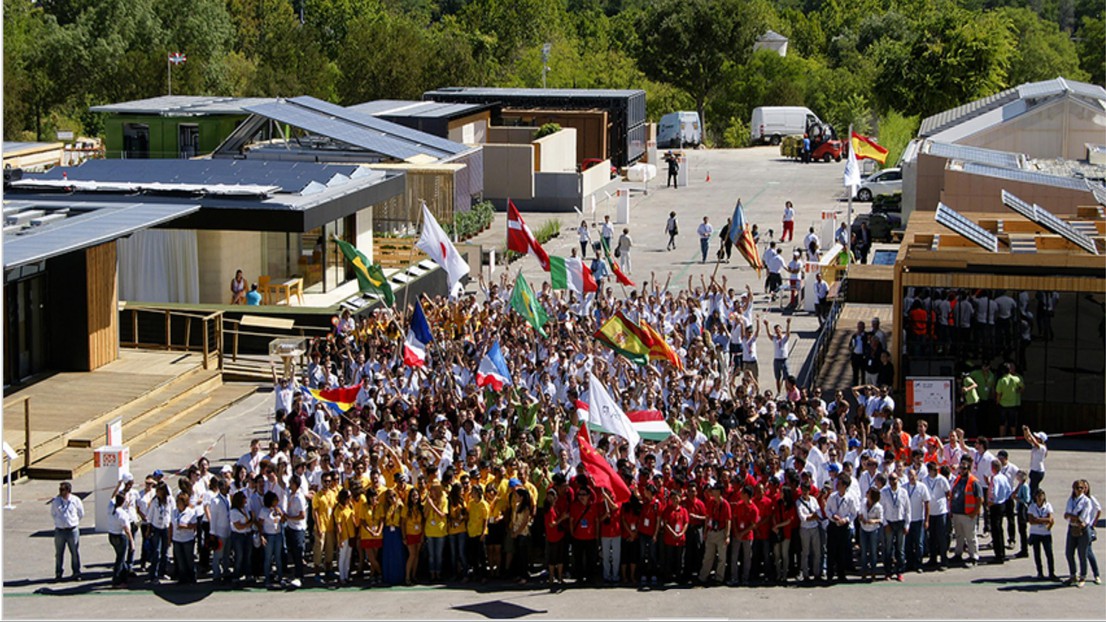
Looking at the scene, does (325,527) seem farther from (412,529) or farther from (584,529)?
(584,529)

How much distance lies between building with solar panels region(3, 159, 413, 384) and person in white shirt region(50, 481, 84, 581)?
608 centimetres

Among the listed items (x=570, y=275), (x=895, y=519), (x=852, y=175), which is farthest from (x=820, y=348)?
(x=895, y=519)

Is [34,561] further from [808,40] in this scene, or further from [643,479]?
[808,40]

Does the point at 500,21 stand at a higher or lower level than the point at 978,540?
higher

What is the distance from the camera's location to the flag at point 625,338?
22828 millimetres

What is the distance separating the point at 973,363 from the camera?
86.0ft

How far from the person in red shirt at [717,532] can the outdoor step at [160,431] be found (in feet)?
32.9

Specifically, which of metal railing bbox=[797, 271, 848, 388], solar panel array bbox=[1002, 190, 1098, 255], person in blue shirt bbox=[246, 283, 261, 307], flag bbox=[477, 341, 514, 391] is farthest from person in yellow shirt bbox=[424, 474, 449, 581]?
person in blue shirt bbox=[246, 283, 261, 307]

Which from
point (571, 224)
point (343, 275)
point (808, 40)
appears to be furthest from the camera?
point (808, 40)

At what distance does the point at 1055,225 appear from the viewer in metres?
27.2

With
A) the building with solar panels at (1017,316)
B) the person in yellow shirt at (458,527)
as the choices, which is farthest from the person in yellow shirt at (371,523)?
the building with solar panels at (1017,316)

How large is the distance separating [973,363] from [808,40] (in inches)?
3425

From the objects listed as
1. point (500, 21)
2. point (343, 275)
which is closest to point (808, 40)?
point (500, 21)

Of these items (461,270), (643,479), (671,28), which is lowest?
(643,479)
